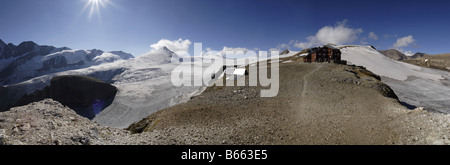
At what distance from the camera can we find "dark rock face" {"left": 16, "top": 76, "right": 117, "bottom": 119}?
8088 centimetres

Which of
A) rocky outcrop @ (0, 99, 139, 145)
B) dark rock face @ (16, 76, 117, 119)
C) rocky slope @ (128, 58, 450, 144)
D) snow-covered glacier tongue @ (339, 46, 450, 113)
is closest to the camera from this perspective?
rocky outcrop @ (0, 99, 139, 145)

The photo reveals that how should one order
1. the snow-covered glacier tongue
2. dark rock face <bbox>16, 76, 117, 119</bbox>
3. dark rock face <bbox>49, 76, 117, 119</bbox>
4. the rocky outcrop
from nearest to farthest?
1. the rocky outcrop
2. the snow-covered glacier tongue
3. dark rock face <bbox>16, 76, 117, 119</bbox>
4. dark rock face <bbox>49, 76, 117, 119</bbox>

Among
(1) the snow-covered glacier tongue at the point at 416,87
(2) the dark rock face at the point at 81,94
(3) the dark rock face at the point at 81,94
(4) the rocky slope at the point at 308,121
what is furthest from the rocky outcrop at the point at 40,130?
(2) the dark rock face at the point at 81,94

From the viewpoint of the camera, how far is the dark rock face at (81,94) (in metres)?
80.9

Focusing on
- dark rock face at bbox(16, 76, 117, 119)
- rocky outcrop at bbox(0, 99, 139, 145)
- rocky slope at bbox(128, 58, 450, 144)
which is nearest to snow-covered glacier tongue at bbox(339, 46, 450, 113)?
rocky slope at bbox(128, 58, 450, 144)

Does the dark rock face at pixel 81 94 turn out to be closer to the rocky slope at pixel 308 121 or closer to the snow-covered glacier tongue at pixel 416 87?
the rocky slope at pixel 308 121

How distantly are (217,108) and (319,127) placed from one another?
37.8 feet

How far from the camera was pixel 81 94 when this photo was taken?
83.6 m

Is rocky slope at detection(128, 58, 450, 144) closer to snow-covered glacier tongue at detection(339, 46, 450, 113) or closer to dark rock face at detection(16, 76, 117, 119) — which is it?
snow-covered glacier tongue at detection(339, 46, 450, 113)

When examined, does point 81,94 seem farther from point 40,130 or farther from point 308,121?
point 308,121

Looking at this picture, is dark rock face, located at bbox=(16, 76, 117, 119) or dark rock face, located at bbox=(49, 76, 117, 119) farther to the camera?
dark rock face, located at bbox=(49, 76, 117, 119)
